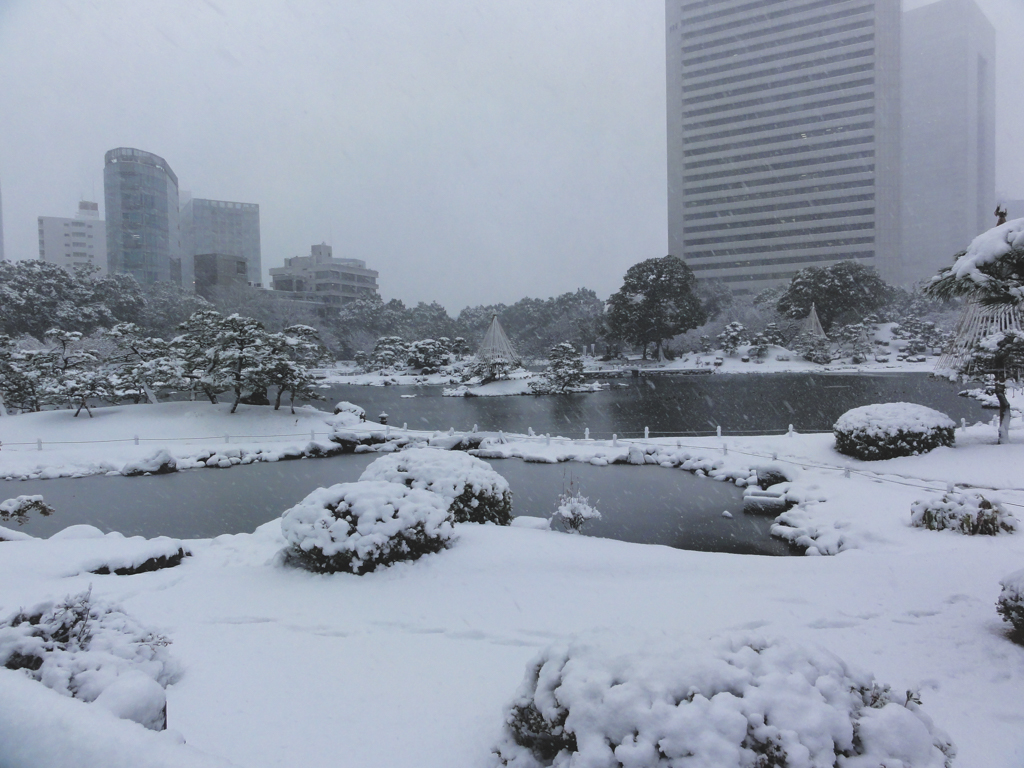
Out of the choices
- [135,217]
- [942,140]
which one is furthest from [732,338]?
[135,217]

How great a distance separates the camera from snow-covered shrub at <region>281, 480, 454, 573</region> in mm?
5027

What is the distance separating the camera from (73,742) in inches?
34.1

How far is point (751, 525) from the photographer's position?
8.18 meters

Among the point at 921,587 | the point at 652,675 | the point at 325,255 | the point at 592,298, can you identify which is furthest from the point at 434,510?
the point at 325,255

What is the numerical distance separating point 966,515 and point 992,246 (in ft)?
12.7

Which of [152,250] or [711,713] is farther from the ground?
[152,250]

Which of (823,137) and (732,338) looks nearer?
(732,338)

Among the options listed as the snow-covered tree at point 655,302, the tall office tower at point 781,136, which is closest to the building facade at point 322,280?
the snow-covered tree at point 655,302

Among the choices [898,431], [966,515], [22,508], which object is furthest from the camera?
[898,431]

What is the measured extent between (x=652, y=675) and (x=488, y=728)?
Result: 0.98m

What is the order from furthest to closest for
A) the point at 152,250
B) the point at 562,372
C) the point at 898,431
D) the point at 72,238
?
the point at 72,238, the point at 152,250, the point at 562,372, the point at 898,431

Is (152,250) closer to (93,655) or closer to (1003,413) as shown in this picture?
(93,655)

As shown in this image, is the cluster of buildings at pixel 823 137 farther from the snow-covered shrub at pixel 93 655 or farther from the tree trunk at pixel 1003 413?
the snow-covered shrub at pixel 93 655

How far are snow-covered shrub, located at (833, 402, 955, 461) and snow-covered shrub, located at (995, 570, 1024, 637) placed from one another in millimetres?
7211
